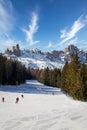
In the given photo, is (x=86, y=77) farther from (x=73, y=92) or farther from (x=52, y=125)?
Answer: (x=52, y=125)

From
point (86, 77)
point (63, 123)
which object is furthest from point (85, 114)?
point (86, 77)

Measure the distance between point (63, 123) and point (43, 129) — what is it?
3.88 m

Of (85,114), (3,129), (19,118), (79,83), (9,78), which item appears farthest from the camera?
(9,78)

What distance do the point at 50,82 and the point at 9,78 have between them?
3240cm

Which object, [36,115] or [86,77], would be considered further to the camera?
[86,77]

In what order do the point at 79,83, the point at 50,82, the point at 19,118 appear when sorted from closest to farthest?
the point at 19,118 → the point at 79,83 → the point at 50,82

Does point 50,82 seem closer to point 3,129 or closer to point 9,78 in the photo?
point 9,78

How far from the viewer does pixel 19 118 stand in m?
31.7

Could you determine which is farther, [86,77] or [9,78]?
[9,78]

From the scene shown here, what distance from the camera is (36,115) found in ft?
112

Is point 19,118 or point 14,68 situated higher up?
point 14,68

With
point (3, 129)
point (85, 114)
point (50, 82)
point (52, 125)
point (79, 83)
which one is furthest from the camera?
point (50, 82)

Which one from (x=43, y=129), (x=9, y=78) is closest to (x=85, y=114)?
(x=43, y=129)

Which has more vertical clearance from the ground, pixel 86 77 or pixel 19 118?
pixel 86 77
